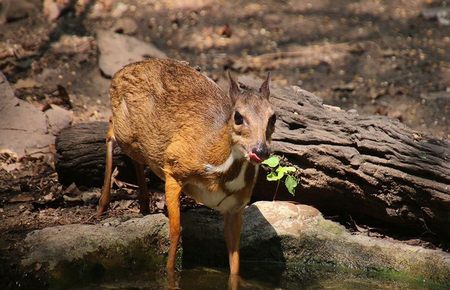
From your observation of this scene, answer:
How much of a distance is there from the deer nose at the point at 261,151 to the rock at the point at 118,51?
485 cm

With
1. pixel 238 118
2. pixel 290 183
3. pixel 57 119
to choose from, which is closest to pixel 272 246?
pixel 290 183

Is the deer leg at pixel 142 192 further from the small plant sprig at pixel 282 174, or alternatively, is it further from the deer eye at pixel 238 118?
the deer eye at pixel 238 118

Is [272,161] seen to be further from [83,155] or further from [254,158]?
[83,155]

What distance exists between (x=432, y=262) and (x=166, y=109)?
254cm

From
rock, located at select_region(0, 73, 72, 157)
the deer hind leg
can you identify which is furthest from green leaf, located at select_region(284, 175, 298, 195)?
rock, located at select_region(0, 73, 72, 157)

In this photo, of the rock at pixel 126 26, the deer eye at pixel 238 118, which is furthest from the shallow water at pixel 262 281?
the rock at pixel 126 26

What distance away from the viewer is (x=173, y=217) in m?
6.46

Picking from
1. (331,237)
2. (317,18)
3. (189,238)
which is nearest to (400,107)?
(317,18)

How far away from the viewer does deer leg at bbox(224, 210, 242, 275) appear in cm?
666

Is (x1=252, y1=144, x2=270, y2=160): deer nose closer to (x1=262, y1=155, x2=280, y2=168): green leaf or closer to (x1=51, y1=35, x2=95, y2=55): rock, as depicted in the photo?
(x1=262, y1=155, x2=280, y2=168): green leaf

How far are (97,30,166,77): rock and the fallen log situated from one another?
3.26m

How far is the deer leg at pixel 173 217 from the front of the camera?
6434mm

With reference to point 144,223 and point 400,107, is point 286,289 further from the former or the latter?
point 400,107

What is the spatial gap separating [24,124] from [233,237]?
325 centimetres
